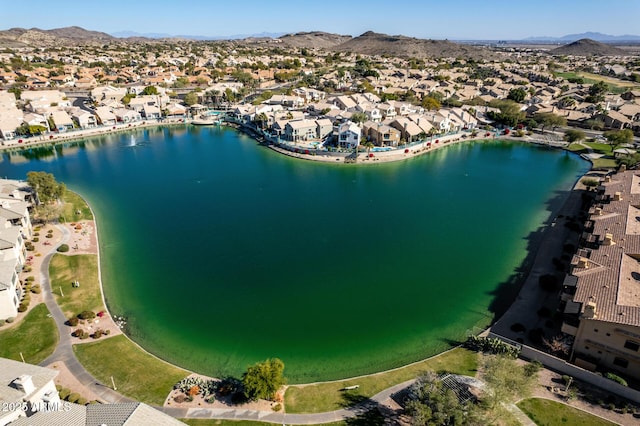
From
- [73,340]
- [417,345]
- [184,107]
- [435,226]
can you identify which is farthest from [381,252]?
[184,107]

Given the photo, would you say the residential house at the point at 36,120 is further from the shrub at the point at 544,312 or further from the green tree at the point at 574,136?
the green tree at the point at 574,136

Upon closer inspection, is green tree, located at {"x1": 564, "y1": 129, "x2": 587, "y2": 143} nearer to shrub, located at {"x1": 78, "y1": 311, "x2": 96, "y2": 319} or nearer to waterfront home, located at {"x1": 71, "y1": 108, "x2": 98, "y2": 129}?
shrub, located at {"x1": 78, "y1": 311, "x2": 96, "y2": 319}

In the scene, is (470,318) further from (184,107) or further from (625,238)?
(184,107)

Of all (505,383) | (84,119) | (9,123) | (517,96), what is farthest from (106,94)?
(505,383)

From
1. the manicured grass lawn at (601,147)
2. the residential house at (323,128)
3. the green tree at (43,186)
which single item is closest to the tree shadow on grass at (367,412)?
the green tree at (43,186)

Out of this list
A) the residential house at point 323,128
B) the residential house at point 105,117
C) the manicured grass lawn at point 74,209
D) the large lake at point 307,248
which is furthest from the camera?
the residential house at point 105,117

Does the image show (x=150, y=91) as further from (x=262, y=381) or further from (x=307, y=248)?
(x=262, y=381)
